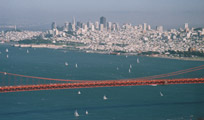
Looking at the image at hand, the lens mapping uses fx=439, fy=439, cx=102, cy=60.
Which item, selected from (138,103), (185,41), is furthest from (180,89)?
(185,41)

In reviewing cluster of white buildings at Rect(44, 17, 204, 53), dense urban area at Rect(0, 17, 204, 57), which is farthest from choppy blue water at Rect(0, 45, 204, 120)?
cluster of white buildings at Rect(44, 17, 204, 53)

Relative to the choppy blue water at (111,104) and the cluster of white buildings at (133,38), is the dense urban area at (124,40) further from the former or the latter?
the choppy blue water at (111,104)

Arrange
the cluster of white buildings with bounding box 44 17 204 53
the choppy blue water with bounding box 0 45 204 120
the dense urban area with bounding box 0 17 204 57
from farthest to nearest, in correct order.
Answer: the cluster of white buildings with bounding box 44 17 204 53
the dense urban area with bounding box 0 17 204 57
the choppy blue water with bounding box 0 45 204 120

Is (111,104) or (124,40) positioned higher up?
(124,40)

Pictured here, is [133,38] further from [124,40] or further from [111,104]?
[111,104]

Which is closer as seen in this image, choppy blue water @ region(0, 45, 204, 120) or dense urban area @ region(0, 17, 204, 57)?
choppy blue water @ region(0, 45, 204, 120)

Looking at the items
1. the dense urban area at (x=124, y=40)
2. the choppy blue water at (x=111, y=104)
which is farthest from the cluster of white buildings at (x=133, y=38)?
the choppy blue water at (x=111, y=104)

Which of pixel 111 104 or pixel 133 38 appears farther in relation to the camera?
pixel 133 38

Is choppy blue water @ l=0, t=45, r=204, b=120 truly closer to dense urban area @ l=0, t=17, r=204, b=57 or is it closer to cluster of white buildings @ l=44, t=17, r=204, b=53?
dense urban area @ l=0, t=17, r=204, b=57

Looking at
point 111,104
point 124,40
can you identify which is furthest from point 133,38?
point 111,104
